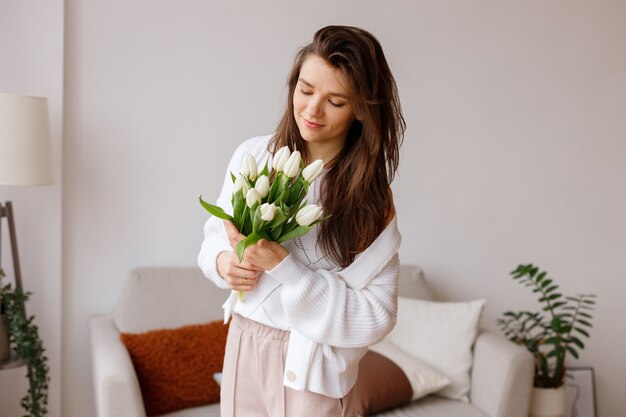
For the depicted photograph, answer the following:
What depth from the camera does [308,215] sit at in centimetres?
140

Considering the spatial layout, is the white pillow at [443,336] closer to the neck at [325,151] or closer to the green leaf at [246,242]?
the neck at [325,151]

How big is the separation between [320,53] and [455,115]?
2.15m

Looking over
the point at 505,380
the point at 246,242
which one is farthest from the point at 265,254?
the point at 505,380

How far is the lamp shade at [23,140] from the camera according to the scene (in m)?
2.55

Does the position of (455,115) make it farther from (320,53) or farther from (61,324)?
(320,53)

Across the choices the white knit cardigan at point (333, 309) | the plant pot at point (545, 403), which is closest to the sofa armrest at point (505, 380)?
the plant pot at point (545, 403)

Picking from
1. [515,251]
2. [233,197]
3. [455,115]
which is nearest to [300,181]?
[233,197]

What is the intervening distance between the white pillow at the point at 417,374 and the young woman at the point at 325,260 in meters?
1.26

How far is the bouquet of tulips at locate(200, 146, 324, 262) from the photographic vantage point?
4.61ft

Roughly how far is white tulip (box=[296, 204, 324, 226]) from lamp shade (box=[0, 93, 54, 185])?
149 centimetres

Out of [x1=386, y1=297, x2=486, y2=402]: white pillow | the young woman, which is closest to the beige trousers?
the young woman

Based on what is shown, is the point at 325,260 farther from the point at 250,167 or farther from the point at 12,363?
the point at 12,363

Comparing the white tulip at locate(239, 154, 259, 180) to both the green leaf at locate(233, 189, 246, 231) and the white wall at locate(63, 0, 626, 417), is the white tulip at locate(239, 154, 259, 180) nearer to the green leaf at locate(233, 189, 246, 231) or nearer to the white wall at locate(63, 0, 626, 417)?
the green leaf at locate(233, 189, 246, 231)

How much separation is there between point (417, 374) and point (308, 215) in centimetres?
165
